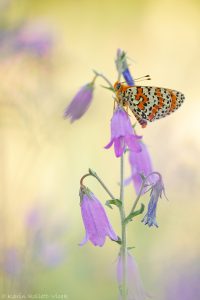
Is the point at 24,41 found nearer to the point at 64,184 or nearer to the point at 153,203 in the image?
the point at 64,184

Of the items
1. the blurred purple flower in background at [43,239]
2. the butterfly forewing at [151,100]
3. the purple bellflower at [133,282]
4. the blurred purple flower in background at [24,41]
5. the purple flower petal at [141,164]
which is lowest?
the purple bellflower at [133,282]

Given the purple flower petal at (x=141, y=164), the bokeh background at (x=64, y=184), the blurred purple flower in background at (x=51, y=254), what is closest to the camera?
the purple flower petal at (x=141, y=164)

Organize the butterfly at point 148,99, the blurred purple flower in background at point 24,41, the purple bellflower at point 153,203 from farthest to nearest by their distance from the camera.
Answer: the blurred purple flower in background at point 24,41 < the butterfly at point 148,99 < the purple bellflower at point 153,203

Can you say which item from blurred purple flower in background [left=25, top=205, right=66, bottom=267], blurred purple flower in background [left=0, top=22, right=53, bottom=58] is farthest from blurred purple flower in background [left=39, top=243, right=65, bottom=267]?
blurred purple flower in background [left=0, top=22, right=53, bottom=58]

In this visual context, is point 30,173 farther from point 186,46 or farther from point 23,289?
point 186,46

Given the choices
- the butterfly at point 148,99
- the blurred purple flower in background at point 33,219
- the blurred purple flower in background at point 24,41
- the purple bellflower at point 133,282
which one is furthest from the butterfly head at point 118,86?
the blurred purple flower in background at point 24,41

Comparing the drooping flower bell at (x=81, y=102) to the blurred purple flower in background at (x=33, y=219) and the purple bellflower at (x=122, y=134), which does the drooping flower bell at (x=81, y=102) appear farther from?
the blurred purple flower in background at (x=33, y=219)

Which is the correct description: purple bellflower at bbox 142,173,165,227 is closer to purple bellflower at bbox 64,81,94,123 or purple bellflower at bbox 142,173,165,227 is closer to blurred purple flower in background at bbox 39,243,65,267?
purple bellflower at bbox 64,81,94,123

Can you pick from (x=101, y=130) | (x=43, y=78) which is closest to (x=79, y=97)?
(x=43, y=78)
